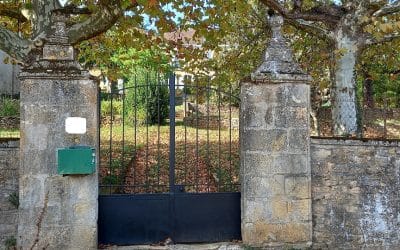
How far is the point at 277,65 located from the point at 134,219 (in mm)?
3089

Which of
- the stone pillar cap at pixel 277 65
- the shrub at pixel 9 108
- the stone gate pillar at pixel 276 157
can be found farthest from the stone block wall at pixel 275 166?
the shrub at pixel 9 108

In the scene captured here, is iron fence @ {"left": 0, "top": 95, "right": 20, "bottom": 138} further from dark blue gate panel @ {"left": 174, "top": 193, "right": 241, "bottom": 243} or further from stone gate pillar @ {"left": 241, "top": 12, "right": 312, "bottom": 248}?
stone gate pillar @ {"left": 241, "top": 12, "right": 312, "bottom": 248}

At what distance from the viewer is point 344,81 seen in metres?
8.62

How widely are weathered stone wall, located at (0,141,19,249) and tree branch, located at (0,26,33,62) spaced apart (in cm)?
285

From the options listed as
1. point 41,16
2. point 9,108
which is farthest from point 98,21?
point 9,108

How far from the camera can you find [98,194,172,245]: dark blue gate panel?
6.08 m

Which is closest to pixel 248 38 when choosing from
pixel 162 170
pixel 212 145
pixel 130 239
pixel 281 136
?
pixel 212 145

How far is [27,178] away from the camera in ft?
18.5

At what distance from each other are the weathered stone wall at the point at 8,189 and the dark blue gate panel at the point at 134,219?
1182 millimetres

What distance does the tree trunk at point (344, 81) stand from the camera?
8.47 metres

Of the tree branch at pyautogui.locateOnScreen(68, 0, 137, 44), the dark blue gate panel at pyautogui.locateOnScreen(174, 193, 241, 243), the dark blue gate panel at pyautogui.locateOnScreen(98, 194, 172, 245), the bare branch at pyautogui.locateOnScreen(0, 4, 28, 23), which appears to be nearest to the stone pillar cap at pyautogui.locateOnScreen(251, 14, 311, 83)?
the dark blue gate panel at pyautogui.locateOnScreen(174, 193, 241, 243)

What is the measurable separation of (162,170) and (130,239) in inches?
145

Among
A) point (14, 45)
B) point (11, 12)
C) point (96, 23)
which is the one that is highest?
point (11, 12)

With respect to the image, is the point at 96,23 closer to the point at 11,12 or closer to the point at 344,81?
the point at 11,12
